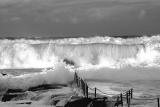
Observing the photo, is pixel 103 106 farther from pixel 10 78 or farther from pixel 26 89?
pixel 10 78

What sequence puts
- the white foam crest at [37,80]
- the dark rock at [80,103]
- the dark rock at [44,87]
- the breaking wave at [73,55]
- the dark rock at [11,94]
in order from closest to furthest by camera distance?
the dark rock at [80,103], the dark rock at [11,94], the dark rock at [44,87], the white foam crest at [37,80], the breaking wave at [73,55]

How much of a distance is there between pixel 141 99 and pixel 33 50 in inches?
1987

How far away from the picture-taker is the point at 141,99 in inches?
990

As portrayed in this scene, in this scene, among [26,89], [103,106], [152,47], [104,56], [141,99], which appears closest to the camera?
[103,106]

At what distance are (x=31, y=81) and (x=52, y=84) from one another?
1.53 meters

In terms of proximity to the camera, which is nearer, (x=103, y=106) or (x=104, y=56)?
(x=103, y=106)

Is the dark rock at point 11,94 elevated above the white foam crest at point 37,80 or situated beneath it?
situated beneath

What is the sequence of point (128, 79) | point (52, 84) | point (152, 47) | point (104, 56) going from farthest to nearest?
1. point (152, 47)
2. point (104, 56)
3. point (128, 79)
4. point (52, 84)

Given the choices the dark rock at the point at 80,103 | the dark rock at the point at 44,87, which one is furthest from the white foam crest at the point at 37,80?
the dark rock at the point at 80,103

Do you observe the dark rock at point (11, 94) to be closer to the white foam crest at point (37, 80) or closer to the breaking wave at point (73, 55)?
the white foam crest at point (37, 80)

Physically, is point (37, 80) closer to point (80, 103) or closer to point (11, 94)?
point (11, 94)

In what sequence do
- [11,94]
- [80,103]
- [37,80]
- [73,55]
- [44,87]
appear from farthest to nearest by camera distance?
[73,55], [37,80], [44,87], [11,94], [80,103]

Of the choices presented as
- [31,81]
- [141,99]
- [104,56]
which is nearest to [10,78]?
[31,81]

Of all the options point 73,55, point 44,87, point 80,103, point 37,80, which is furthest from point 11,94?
point 73,55
